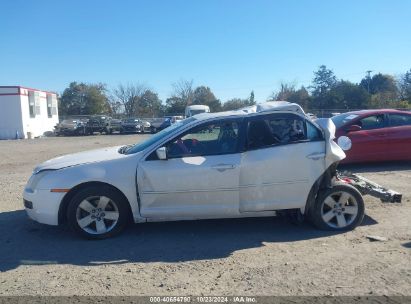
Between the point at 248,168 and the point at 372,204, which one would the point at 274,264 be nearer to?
the point at 248,168

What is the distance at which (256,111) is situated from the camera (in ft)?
19.2

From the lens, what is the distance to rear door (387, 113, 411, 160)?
33.6 feet

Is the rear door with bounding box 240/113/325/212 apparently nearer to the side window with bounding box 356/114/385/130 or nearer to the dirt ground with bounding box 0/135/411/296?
the dirt ground with bounding box 0/135/411/296

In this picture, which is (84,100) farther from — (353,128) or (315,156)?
(315,156)

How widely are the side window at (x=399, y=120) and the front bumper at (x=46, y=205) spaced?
8.34m

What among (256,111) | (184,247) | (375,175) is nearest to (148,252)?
(184,247)

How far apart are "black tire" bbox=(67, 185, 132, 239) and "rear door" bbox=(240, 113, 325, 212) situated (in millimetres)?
1556

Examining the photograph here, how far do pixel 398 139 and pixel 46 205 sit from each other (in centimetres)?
838

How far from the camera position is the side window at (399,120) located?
10453mm

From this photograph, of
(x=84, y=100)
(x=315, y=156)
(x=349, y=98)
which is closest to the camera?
(x=315, y=156)

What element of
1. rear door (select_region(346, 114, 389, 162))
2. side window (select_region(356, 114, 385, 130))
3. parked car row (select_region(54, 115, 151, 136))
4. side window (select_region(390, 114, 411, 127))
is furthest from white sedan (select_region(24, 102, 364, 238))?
parked car row (select_region(54, 115, 151, 136))

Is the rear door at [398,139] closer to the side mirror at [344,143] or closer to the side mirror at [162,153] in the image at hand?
the side mirror at [344,143]

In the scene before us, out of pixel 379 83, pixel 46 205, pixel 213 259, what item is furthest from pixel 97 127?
pixel 379 83

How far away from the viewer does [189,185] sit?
5.39 meters
